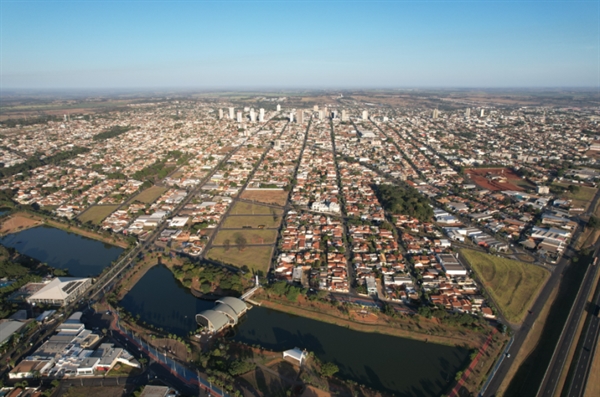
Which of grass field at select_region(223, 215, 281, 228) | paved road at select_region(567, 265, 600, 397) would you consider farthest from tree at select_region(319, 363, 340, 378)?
grass field at select_region(223, 215, 281, 228)

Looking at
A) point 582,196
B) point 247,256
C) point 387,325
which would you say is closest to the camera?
point 387,325

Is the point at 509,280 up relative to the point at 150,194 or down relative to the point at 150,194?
down

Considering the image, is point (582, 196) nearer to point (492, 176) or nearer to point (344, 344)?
point (492, 176)

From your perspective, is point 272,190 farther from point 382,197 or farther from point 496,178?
point 496,178

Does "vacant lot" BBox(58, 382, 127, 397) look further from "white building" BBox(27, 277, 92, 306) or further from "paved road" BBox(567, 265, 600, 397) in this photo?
"paved road" BBox(567, 265, 600, 397)

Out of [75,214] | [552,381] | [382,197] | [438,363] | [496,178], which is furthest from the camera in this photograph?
[496,178]

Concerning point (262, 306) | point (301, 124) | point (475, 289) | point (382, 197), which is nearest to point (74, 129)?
point (301, 124)

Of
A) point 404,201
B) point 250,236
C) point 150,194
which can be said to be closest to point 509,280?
point 404,201
